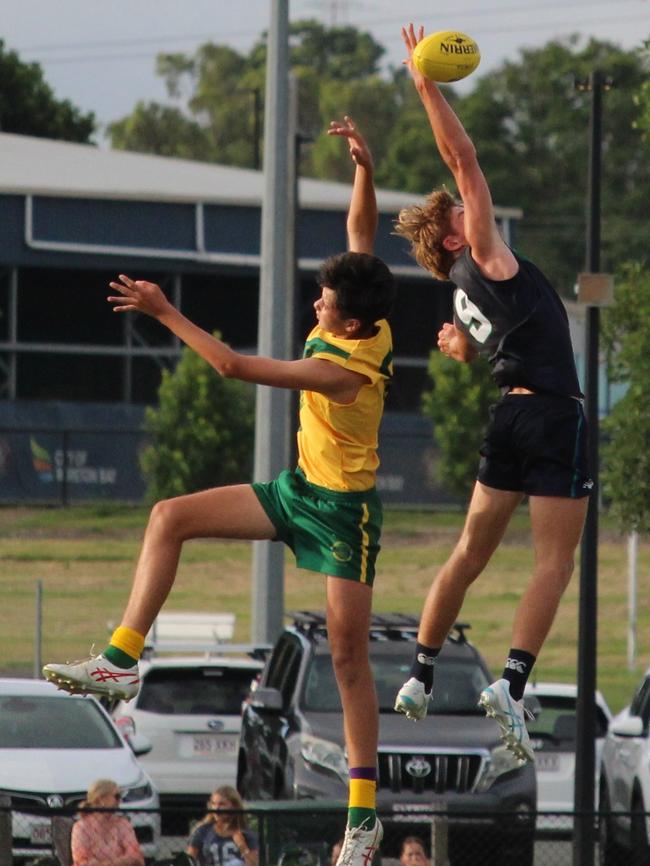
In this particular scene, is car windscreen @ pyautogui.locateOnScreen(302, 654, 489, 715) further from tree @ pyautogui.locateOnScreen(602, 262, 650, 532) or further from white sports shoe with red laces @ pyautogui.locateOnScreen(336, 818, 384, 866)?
white sports shoe with red laces @ pyautogui.locateOnScreen(336, 818, 384, 866)

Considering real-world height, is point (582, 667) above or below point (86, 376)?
below

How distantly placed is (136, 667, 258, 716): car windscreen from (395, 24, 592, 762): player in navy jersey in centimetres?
1104

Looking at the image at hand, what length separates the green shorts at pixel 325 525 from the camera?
663 centimetres

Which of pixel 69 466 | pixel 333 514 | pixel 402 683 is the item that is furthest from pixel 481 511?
pixel 69 466

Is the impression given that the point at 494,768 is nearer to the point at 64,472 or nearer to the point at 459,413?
the point at 459,413

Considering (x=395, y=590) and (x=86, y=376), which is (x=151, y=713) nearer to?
(x=395, y=590)

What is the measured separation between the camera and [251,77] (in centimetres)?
10500

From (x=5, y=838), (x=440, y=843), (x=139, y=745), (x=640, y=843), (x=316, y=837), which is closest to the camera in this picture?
(x=5, y=838)

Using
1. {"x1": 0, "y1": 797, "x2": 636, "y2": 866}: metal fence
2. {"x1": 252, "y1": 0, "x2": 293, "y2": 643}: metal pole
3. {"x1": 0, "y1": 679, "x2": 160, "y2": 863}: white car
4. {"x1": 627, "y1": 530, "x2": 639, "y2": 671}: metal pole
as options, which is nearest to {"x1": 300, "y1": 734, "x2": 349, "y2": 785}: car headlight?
A: {"x1": 0, "y1": 797, "x2": 636, "y2": 866}: metal fence

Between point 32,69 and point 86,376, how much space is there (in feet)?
60.1

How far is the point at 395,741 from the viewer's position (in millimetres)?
14586

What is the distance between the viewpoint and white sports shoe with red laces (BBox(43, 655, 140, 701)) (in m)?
6.41

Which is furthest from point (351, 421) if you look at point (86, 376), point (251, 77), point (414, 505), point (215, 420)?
point (251, 77)

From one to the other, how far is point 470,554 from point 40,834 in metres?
7.56
